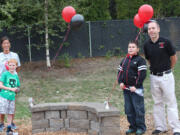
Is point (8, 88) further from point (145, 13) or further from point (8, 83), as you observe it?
point (145, 13)

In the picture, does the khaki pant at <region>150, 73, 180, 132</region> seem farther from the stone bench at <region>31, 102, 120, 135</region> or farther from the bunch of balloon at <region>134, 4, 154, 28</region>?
the bunch of balloon at <region>134, 4, 154, 28</region>

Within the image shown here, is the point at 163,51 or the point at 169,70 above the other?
the point at 163,51

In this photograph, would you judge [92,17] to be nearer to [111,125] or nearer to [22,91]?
[22,91]

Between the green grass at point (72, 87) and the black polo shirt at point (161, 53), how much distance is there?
68.8 inches

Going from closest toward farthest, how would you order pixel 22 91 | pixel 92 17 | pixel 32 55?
pixel 22 91 < pixel 32 55 < pixel 92 17

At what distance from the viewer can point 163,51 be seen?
409 centimetres

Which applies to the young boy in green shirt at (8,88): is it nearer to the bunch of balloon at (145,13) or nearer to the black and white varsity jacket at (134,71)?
the black and white varsity jacket at (134,71)

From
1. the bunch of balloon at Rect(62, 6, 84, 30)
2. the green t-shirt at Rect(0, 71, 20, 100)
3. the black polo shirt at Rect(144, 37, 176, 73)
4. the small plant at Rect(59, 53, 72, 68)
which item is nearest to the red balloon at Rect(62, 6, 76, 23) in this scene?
the bunch of balloon at Rect(62, 6, 84, 30)

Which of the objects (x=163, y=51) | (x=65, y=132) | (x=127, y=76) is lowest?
(x=65, y=132)

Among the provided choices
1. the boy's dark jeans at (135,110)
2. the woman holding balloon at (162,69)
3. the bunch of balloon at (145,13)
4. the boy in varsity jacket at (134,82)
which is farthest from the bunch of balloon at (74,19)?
the boy's dark jeans at (135,110)

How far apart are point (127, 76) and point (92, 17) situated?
39.2 ft

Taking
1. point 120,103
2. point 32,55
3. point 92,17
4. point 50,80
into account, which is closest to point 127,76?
point 120,103

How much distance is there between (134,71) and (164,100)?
2.12ft

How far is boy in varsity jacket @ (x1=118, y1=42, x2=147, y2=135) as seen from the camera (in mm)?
4145
